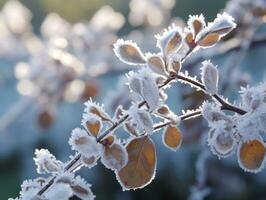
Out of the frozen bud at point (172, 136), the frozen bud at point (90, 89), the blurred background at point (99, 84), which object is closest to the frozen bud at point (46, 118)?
the blurred background at point (99, 84)

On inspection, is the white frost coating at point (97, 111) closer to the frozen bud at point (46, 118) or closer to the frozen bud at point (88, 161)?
the frozen bud at point (88, 161)

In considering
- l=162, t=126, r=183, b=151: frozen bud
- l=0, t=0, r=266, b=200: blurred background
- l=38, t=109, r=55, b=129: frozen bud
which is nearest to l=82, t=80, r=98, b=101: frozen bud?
l=0, t=0, r=266, b=200: blurred background

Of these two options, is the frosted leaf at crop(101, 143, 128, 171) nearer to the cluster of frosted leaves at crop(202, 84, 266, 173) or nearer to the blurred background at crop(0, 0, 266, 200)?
the cluster of frosted leaves at crop(202, 84, 266, 173)

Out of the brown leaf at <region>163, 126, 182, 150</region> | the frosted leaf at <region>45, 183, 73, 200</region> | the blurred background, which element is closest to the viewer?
the frosted leaf at <region>45, 183, 73, 200</region>

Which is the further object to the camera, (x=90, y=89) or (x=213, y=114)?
(x=90, y=89)

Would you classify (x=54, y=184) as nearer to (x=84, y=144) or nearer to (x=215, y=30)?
(x=84, y=144)

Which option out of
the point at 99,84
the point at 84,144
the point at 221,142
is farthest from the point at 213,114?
the point at 99,84
